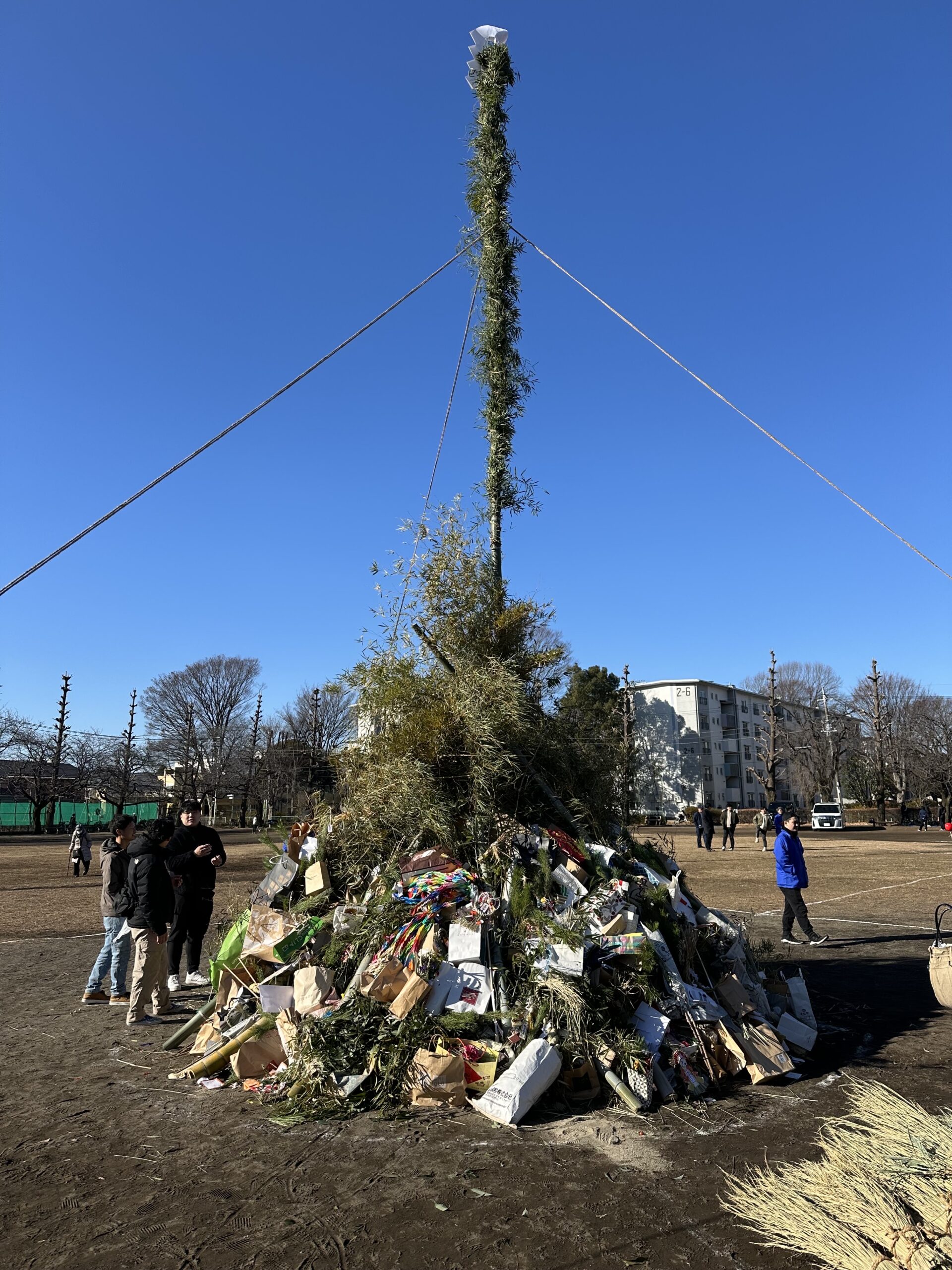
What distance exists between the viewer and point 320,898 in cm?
652

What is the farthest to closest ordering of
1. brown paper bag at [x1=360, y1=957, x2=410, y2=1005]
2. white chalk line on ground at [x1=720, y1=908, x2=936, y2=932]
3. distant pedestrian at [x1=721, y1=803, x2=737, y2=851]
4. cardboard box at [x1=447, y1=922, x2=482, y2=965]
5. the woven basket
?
distant pedestrian at [x1=721, y1=803, x2=737, y2=851]
white chalk line on ground at [x1=720, y1=908, x2=936, y2=932]
the woven basket
cardboard box at [x1=447, y1=922, x2=482, y2=965]
brown paper bag at [x1=360, y1=957, x2=410, y2=1005]

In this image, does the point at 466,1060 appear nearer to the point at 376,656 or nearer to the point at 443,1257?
the point at 443,1257

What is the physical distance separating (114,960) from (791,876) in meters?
7.94

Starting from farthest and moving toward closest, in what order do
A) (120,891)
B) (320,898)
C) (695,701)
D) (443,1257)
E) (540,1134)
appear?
(695,701) < (120,891) < (320,898) < (540,1134) < (443,1257)

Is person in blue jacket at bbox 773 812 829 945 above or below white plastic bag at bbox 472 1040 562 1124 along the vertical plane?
above

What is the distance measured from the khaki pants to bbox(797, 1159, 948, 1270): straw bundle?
557 cm

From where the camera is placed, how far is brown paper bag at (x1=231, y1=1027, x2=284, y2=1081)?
18.3ft

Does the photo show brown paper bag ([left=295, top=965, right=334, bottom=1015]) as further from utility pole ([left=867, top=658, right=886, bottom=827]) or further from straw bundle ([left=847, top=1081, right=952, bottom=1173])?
utility pole ([left=867, top=658, right=886, bottom=827])

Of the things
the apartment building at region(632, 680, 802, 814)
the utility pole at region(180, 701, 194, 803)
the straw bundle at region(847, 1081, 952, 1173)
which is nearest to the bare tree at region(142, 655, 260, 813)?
the utility pole at region(180, 701, 194, 803)

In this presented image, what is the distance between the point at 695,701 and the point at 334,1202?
7488 cm

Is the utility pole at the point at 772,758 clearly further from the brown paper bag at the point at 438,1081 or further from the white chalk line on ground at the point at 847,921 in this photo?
the brown paper bag at the point at 438,1081

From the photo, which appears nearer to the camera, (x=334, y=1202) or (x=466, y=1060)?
(x=334, y=1202)

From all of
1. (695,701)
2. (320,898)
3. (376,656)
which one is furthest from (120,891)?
(695,701)

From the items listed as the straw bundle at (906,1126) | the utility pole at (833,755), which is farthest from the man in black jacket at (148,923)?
the utility pole at (833,755)
